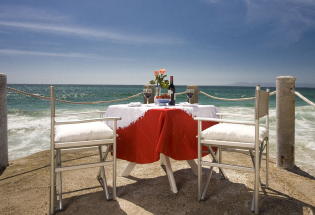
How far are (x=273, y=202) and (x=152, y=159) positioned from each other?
121 cm

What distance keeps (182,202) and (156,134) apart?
2.24 ft

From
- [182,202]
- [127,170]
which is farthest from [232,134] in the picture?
[127,170]

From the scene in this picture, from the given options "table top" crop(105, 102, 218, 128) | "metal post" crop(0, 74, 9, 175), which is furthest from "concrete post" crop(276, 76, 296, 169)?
"metal post" crop(0, 74, 9, 175)

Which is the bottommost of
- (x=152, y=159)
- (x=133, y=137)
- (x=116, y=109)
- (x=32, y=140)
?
(x=32, y=140)

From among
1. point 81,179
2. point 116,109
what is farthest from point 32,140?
point 116,109

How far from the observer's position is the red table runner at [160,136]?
7.84ft

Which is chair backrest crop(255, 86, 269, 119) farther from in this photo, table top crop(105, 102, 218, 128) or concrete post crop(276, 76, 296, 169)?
concrete post crop(276, 76, 296, 169)

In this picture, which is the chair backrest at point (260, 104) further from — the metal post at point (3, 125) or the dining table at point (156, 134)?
the metal post at point (3, 125)

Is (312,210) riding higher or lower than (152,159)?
lower

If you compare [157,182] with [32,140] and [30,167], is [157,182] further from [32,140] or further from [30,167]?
[32,140]

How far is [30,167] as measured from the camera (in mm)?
3432

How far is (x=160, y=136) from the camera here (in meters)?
2.37

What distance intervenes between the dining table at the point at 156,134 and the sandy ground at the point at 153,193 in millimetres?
297

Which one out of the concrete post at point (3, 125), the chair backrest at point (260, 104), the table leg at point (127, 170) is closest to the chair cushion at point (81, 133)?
the table leg at point (127, 170)
